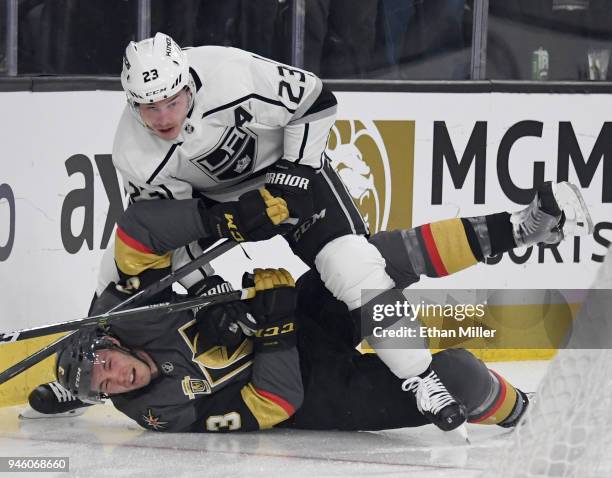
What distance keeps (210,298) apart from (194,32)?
1.38 m

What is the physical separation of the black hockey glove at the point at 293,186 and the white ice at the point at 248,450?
61 cm

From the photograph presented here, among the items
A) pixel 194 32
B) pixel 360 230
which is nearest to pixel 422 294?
pixel 360 230

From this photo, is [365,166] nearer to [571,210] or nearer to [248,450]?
[571,210]

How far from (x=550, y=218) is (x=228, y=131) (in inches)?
35.1

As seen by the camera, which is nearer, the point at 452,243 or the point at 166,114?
the point at 166,114

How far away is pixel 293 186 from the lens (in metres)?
3.40

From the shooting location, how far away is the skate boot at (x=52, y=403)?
Answer: 3643 mm

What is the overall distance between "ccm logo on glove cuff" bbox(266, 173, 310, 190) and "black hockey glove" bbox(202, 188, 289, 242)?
0.16ft

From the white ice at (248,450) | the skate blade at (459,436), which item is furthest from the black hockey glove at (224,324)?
the skate blade at (459,436)

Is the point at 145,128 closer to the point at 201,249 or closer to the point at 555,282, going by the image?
the point at 201,249

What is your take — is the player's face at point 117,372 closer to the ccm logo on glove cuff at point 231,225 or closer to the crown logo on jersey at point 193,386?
the crown logo on jersey at point 193,386

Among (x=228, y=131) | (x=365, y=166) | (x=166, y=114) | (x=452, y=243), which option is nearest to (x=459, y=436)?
(x=452, y=243)

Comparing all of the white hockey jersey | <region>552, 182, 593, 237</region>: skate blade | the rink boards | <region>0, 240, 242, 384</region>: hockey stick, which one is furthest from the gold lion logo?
<region>552, 182, 593, 237</region>: skate blade

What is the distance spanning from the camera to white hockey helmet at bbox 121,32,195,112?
3229mm
